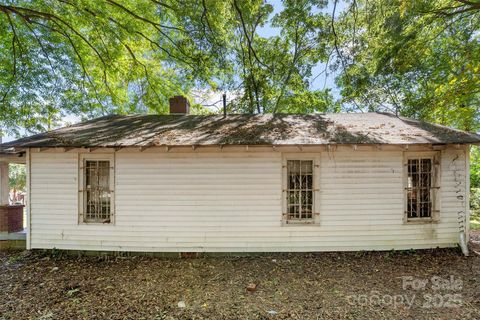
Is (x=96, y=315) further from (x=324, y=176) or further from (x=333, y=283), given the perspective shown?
(x=324, y=176)

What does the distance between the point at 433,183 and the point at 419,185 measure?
1.09 feet

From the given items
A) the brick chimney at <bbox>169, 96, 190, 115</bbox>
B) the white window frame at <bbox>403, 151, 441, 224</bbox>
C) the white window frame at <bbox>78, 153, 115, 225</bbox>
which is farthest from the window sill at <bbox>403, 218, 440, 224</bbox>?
the brick chimney at <bbox>169, 96, 190, 115</bbox>

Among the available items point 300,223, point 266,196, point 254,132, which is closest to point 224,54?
point 254,132

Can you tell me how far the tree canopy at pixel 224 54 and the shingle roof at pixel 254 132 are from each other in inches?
124

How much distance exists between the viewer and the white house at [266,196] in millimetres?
6148

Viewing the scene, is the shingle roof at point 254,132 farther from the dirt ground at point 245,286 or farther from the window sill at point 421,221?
the dirt ground at point 245,286

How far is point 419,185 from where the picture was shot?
20.6 feet

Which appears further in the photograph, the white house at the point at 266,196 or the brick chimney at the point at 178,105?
the brick chimney at the point at 178,105

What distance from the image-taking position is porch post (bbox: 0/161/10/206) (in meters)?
6.99

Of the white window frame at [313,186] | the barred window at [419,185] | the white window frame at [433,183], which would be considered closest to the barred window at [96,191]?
the white window frame at [313,186]

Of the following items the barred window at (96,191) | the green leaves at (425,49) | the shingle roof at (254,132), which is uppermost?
the green leaves at (425,49)

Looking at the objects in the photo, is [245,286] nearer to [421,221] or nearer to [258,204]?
[258,204]

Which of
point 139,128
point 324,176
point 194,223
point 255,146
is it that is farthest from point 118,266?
point 324,176

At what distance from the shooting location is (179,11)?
785 centimetres
